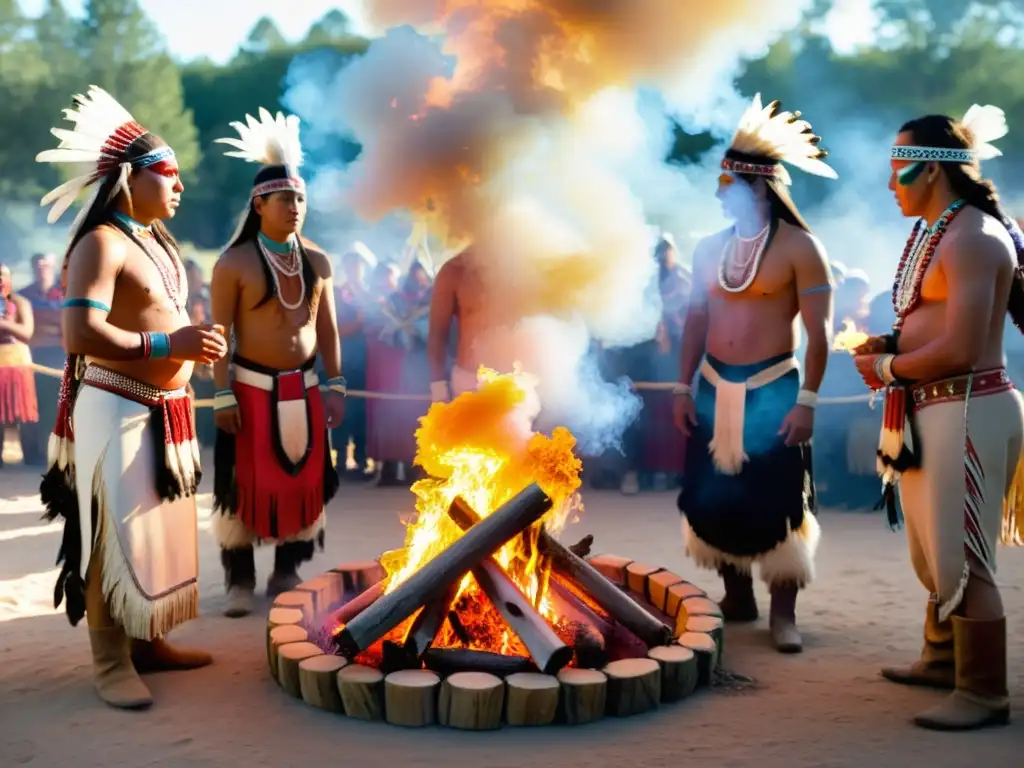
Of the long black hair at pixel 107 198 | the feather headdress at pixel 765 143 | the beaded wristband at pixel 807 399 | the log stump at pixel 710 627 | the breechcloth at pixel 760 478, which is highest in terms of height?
the feather headdress at pixel 765 143

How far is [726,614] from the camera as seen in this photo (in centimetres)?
482

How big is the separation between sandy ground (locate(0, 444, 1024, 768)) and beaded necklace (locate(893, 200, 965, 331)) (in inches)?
56.0

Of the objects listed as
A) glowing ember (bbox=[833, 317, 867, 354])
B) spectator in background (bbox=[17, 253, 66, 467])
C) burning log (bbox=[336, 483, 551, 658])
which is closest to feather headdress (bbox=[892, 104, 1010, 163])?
burning log (bbox=[336, 483, 551, 658])

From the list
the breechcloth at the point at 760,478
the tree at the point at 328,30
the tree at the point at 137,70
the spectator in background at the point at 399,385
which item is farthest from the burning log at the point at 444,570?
the tree at the point at 328,30

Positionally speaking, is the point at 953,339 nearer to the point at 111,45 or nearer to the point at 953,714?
the point at 953,714

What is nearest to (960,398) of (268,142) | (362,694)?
(362,694)

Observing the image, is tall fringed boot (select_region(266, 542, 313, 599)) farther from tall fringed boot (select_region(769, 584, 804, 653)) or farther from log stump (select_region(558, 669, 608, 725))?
tall fringed boot (select_region(769, 584, 804, 653))

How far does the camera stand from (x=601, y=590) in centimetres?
410

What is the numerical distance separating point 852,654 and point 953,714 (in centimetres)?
84

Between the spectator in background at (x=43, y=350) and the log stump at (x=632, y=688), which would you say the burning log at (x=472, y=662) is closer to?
the log stump at (x=632, y=688)

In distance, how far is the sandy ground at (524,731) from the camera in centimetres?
326

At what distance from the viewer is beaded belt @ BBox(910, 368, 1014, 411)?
349 cm

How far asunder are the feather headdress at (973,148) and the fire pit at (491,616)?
5.48 ft

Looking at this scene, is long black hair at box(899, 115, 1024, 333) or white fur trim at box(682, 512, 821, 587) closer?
long black hair at box(899, 115, 1024, 333)
